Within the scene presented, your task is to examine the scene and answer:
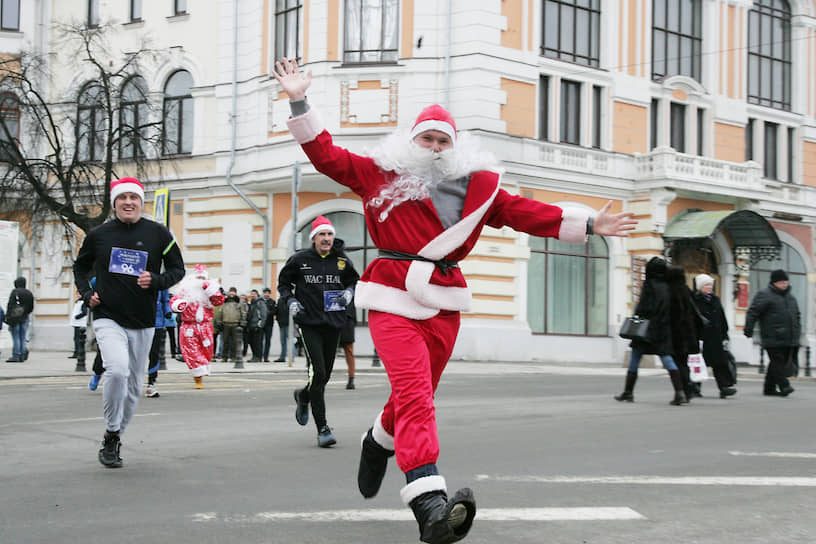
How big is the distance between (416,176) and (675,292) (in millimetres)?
9605

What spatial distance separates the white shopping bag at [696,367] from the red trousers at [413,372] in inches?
413

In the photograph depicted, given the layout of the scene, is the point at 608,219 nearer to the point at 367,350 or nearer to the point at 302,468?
the point at 302,468

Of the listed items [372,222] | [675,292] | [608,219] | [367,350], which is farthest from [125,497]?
[367,350]

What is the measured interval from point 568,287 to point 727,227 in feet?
19.1

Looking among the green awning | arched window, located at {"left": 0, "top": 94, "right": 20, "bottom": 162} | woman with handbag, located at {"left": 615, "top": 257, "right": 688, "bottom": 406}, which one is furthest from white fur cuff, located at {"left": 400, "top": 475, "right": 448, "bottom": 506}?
the green awning

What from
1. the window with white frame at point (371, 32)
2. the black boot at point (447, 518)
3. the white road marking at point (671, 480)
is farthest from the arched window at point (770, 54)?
the black boot at point (447, 518)

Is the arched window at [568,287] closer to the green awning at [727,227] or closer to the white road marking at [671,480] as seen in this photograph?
the green awning at [727,227]

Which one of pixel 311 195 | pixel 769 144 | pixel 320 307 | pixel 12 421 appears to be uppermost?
pixel 769 144

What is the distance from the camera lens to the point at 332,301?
9.68 metres

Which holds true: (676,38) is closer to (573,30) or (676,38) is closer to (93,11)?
(573,30)

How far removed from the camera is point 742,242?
1304 inches

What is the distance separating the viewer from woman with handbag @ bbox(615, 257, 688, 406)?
14133 mm

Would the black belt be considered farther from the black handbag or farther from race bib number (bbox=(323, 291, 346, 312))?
the black handbag

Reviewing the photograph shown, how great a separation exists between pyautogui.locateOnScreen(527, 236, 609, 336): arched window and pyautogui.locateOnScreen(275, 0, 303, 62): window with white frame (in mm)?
8580
